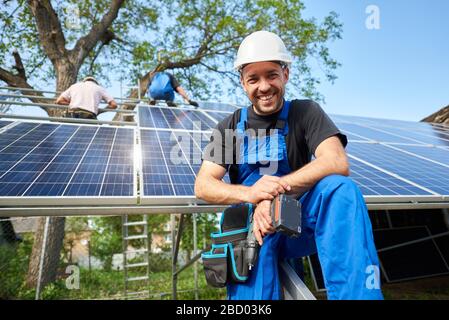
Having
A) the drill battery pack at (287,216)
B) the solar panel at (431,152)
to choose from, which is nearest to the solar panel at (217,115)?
the solar panel at (431,152)

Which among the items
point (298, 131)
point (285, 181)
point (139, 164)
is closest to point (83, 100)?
point (139, 164)

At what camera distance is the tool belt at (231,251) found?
1877mm

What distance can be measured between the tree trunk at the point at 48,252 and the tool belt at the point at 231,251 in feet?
22.6

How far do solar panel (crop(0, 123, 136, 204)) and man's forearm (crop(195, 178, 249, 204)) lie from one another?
27.3 inches

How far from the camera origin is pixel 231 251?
1929mm

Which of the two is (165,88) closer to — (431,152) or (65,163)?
(65,163)

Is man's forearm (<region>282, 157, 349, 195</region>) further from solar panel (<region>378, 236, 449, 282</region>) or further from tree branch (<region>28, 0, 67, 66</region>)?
tree branch (<region>28, 0, 67, 66</region>)

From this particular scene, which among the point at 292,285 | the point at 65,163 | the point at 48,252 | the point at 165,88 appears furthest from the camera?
the point at 165,88

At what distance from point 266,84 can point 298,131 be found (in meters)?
0.41

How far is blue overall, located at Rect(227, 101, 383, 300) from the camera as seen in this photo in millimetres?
1483

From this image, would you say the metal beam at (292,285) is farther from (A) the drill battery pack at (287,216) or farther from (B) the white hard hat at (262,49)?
(B) the white hard hat at (262,49)

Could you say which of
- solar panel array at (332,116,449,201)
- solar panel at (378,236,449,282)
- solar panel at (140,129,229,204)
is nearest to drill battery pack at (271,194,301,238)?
solar panel at (140,129,229,204)
